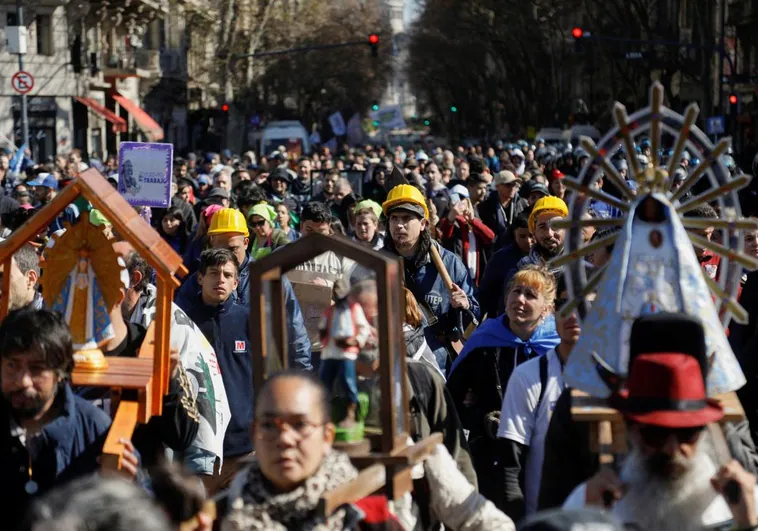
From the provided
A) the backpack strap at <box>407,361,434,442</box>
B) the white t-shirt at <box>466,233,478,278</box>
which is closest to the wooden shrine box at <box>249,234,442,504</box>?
the backpack strap at <box>407,361,434,442</box>

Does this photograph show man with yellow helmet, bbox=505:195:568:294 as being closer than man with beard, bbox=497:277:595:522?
No

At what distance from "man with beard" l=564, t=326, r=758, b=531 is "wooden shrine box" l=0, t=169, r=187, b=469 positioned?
1838 millimetres

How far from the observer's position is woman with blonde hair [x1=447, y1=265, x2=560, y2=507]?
690cm

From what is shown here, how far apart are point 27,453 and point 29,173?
17.2m

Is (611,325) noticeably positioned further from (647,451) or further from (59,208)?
(59,208)

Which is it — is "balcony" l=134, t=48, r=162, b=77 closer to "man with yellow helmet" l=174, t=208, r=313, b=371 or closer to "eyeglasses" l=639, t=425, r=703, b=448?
"man with yellow helmet" l=174, t=208, r=313, b=371

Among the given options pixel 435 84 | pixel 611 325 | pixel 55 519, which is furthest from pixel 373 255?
pixel 435 84

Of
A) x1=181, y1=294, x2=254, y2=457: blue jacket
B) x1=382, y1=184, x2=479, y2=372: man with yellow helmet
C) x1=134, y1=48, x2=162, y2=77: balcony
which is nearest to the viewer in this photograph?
x1=181, y1=294, x2=254, y2=457: blue jacket

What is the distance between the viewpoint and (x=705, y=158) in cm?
485

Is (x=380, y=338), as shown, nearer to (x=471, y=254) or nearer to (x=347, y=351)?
(x=347, y=351)

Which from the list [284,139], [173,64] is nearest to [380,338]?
[284,139]

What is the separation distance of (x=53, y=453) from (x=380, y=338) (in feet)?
3.78

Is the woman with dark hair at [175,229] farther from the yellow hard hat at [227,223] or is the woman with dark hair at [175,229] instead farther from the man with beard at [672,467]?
the man with beard at [672,467]

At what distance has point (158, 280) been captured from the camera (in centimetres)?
547
